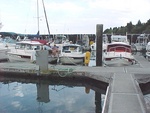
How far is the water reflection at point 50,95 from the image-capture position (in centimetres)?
1127

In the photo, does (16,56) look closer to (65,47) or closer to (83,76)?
(65,47)

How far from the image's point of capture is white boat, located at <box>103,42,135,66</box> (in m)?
Result: 20.0

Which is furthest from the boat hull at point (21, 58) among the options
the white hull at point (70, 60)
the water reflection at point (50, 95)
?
the water reflection at point (50, 95)

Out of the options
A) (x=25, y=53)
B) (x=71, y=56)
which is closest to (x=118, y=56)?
(x=71, y=56)

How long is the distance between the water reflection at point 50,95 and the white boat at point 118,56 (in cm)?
498

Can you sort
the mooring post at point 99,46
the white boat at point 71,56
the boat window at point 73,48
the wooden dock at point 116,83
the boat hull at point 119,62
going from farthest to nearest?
the boat window at point 73,48 → the white boat at point 71,56 → the mooring post at point 99,46 → the boat hull at point 119,62 → the wooden dock at point 116,83

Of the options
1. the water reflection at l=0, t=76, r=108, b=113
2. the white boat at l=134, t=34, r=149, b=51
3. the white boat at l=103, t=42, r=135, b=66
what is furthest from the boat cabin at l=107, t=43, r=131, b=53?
the white boat at l=134, t=34, r=149, b=51

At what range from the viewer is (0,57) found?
1077 inches

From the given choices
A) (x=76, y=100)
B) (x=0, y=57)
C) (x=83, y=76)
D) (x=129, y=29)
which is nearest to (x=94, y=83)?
(x=83, y=76)

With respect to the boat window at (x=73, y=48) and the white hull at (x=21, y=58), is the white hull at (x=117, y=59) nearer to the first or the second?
the boat window at (x=73, y=48)

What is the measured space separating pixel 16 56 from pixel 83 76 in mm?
9844

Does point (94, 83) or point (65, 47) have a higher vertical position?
point (65, 47)

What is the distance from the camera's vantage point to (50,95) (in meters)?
13.7

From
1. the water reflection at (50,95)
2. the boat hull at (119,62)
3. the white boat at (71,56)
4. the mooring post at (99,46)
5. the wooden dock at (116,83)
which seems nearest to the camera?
the wooden dock at (116,83)
